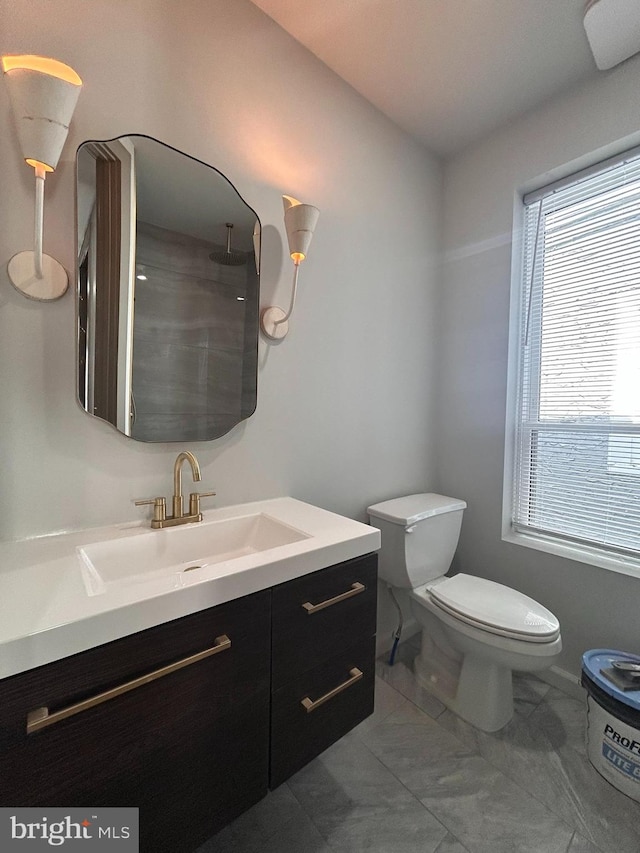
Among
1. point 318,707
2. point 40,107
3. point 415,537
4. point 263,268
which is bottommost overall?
point 318,707

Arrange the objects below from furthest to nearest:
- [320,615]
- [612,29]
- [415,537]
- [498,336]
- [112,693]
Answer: [498,336], [415,537], [612,29], [320,615], [112,693]

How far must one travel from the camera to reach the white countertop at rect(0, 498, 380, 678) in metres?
0.60

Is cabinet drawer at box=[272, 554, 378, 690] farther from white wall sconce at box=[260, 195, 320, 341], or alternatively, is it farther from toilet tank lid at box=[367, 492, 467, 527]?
white wall sconce at box=[260, 195, 320, 341]

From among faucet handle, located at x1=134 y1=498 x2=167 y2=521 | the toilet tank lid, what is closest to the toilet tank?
the toilet tank lid

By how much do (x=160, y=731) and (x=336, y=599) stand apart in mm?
460

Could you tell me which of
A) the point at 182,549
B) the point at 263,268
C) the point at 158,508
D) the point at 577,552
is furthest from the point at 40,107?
the point at 577,552

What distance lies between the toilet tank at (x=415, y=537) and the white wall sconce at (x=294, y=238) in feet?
2.95

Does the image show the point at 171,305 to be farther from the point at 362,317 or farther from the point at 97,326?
the point at 362,317

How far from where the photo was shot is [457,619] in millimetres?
1436

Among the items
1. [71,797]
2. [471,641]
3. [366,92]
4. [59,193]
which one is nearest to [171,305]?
[59,193]

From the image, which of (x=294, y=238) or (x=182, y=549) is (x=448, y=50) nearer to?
(x=294, y=238)

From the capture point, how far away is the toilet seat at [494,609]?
1.32m

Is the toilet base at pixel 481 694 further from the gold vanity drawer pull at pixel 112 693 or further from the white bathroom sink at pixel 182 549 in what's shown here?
the gold vanity drawer pull at pixel 112 693

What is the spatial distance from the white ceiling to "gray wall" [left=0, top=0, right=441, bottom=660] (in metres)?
0.09
